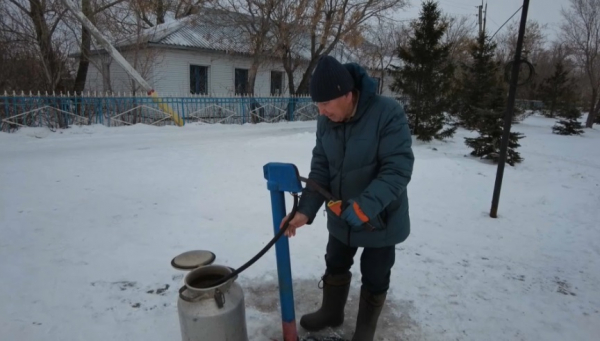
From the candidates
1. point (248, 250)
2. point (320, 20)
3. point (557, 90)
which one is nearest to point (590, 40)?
point (557, 90)

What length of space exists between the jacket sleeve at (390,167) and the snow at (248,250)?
1.08m

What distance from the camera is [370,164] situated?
67.0 inches

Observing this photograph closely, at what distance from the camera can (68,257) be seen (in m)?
2.87

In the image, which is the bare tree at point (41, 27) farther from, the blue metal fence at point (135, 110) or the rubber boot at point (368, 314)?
the rubber boot at point (368, 314)

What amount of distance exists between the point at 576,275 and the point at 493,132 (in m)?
5.49

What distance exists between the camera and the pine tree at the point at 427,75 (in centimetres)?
969

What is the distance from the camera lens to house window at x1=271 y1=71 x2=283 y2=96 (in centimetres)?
2141

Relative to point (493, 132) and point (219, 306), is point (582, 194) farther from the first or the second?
point (219, 306)

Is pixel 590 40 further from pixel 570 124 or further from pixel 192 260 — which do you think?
pixel 192 260

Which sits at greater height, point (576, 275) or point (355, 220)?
point (355, 220)

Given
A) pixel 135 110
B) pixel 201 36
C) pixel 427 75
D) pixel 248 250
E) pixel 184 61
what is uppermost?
pixel 201 36

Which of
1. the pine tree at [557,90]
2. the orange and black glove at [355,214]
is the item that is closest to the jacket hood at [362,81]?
the orange and black glove at [355,214]

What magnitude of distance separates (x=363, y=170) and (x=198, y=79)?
18362 millimetres

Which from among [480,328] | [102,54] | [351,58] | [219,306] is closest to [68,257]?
[219,306]
